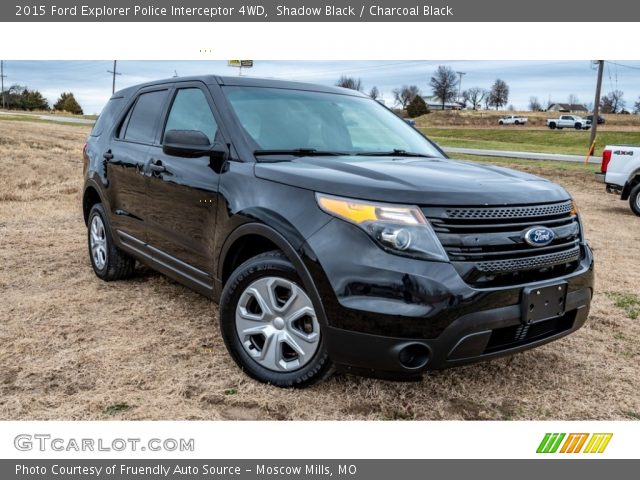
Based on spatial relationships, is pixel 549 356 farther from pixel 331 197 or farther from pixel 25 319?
pixel 25 319

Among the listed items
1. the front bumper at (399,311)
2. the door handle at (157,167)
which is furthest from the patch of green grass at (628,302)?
the door handle at (157,167)

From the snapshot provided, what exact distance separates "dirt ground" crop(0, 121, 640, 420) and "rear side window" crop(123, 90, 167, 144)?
1.38 metres

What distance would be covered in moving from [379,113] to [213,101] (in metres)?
1.42

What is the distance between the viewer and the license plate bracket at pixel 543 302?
2893mm

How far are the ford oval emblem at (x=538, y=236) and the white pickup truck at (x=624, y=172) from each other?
9075 millimetres

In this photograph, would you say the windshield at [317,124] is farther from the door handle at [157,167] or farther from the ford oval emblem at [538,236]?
the ford oval emblem at [538,236]

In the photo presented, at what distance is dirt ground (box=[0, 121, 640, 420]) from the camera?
125 inches

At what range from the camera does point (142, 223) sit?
463 centimetres

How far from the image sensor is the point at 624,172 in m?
11.1

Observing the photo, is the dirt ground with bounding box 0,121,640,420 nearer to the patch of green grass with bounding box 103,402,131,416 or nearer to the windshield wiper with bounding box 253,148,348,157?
the patch of green grass with bounding box 103,402,131,416

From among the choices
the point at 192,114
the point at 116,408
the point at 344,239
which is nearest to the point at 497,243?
the point at 344,239

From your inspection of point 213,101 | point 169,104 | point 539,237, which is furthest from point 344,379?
point 169,104

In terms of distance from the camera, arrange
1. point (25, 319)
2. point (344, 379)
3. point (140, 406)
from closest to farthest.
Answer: point (140, 406) < point (344, 379) < point (25, 319)

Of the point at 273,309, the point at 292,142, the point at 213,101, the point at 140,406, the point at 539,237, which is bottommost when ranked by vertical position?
the point at 140,406
